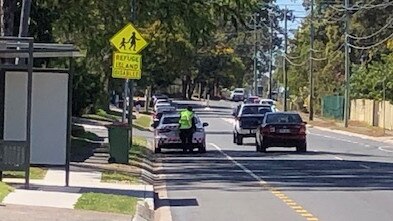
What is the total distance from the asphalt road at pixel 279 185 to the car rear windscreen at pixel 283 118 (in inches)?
48.1

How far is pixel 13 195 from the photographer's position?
60.8ft

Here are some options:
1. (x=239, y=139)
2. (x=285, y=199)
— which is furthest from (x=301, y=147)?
(x=285, y=199)

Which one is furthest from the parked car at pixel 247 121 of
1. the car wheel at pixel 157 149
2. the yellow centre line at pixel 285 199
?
the yellow centre line at pixel 285 199

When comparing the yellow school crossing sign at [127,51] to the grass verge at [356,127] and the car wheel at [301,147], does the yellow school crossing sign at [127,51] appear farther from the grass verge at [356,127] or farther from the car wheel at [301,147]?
the grass verge at [356,127]

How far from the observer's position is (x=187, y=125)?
121 ft

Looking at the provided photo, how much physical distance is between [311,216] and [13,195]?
5.17 meters

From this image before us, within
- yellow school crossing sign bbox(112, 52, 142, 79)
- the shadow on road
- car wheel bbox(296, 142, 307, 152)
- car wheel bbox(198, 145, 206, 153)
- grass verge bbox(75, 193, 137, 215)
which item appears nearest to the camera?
grass verge bbox(75, 193, 137, 215)

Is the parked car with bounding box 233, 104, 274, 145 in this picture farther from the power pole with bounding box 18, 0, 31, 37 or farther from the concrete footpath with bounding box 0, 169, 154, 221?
the concrete footpath with bounding box 0, 169, 154, 221

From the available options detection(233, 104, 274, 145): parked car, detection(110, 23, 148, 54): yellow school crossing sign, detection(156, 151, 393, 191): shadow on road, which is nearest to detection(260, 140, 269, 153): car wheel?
detection(156, 151, 393, 191): shadow on road

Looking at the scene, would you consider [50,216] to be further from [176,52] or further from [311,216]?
[176,52]

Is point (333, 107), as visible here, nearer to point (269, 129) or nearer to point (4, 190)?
point (269, 129)

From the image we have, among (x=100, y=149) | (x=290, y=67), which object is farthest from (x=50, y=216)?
(x=290, y=67)

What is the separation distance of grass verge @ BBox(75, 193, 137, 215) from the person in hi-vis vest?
17.2 m

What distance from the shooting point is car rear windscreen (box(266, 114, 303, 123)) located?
38.7 metres
